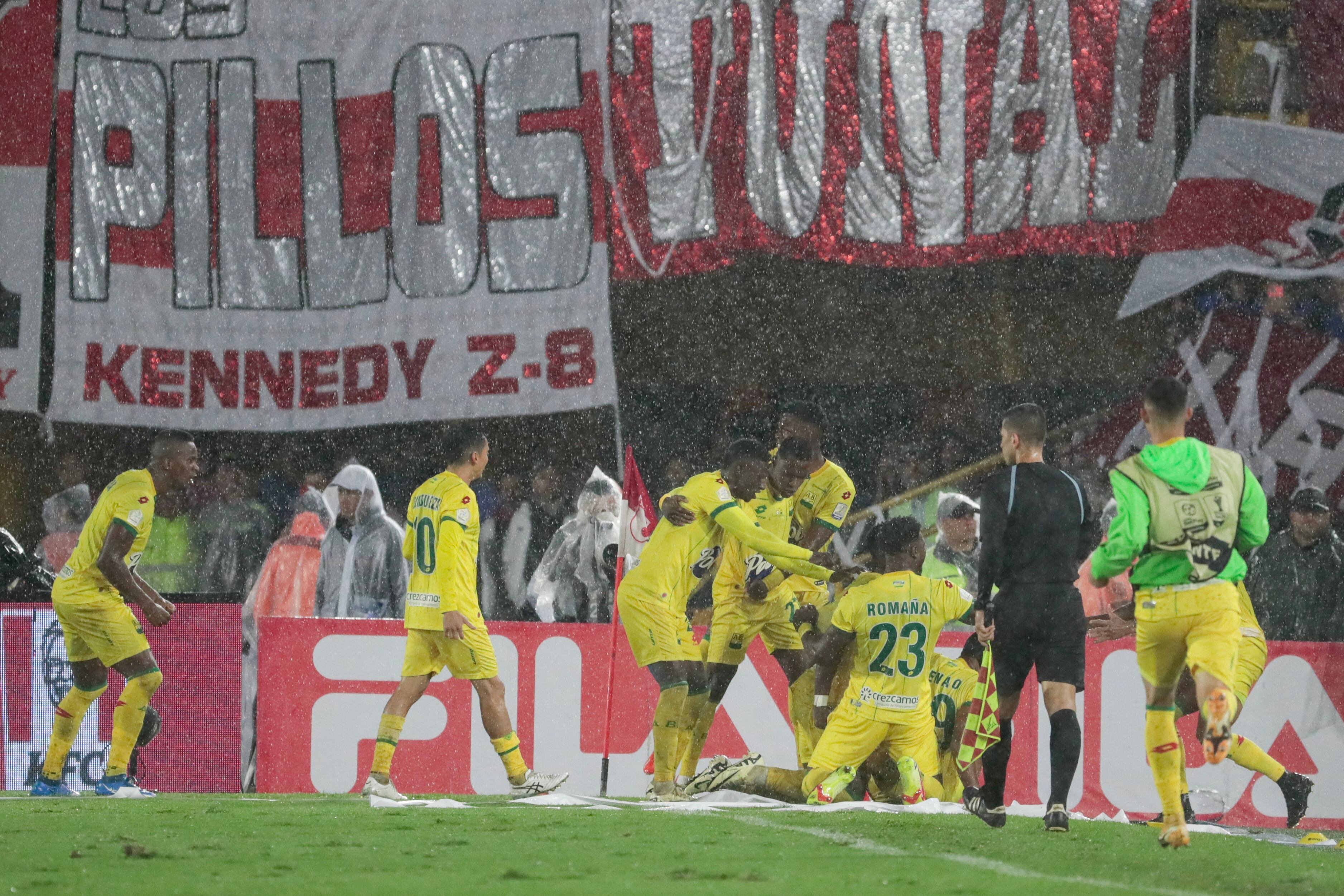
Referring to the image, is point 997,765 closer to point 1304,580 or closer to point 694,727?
point 694,727

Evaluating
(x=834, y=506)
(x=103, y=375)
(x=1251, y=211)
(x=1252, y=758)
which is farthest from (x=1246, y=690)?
(x=103, y=375)

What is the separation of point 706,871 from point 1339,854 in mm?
2782

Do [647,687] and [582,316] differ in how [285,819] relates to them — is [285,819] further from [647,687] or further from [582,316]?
[582,316]

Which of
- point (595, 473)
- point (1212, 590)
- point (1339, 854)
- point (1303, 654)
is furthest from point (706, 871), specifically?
point (595, 473)

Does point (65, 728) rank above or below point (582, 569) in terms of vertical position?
below

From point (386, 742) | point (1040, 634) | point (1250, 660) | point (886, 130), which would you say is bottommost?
point (386, 742)

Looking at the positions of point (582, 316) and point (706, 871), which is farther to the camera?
point (582, 316)

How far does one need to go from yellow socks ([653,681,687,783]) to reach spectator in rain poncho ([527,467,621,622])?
10.5ft

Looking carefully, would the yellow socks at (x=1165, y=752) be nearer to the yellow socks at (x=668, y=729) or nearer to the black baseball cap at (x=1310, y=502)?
the yellow socks at (x=668, y=729)

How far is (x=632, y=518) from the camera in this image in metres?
11.8

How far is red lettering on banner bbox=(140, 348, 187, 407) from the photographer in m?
14.9

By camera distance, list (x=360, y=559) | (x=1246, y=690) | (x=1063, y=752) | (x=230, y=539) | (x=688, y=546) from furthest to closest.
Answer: (x=230, y=539), (x=360, y=559), (x=688, y=546), (x=1246, y=690), (x=1063, y=752)

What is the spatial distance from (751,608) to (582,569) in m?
3.13

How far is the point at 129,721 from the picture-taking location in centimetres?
1055
